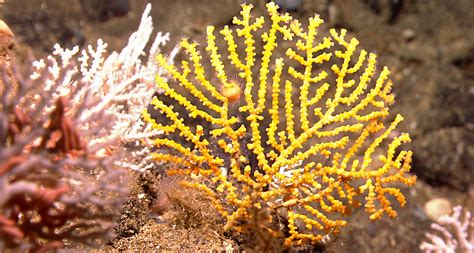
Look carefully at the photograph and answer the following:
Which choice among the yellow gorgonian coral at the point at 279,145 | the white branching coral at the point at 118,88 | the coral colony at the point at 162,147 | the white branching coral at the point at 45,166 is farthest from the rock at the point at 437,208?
the white branching coral at the point at 45,166

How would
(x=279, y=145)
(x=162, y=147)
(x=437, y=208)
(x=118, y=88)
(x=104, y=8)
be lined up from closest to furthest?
1. (x=118, y=88)
2. (x=279, y=145)
3. (x=162, y=147)
4. (x=104, y=8)
5. (x=437, y=208)

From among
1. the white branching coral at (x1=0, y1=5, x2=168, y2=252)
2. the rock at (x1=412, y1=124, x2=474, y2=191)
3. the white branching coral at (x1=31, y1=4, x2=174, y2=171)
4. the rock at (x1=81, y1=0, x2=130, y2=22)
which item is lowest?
the white branching coral at (x1=0, y1=5, x2=168, y2=252)

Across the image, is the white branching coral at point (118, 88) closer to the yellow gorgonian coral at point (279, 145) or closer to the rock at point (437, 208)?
the yellow gorgonian coral at point (279, 145)

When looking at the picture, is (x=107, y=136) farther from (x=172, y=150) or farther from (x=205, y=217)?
(x=172, y=150)

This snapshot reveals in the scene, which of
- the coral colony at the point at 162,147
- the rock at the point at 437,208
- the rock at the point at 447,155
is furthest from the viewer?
the rock at the point at 447,155

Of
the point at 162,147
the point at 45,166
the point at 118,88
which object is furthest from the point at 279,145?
the point at 45,166

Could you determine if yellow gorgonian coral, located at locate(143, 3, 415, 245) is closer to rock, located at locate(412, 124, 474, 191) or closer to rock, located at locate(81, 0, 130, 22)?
rock, located at locate(81, 0, 130, 22)

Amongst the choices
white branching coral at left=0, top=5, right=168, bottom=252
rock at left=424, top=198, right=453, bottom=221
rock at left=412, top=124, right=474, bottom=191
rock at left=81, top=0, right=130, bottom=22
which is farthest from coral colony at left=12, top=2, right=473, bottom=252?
rock at left=412, top=124, right=474, bottom=191

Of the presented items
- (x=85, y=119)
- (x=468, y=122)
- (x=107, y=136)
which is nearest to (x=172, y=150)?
(x=107, y=136)

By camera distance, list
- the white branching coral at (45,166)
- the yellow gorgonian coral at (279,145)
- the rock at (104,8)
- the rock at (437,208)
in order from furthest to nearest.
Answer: the rock at (437,208), the rock at (104,8), the yellow gorgonian coral at (279,145), the white branching coral at (45,166)

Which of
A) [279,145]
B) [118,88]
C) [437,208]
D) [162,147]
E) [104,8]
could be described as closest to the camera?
[118,88]

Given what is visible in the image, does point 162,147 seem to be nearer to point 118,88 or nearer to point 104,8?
point 118,88
